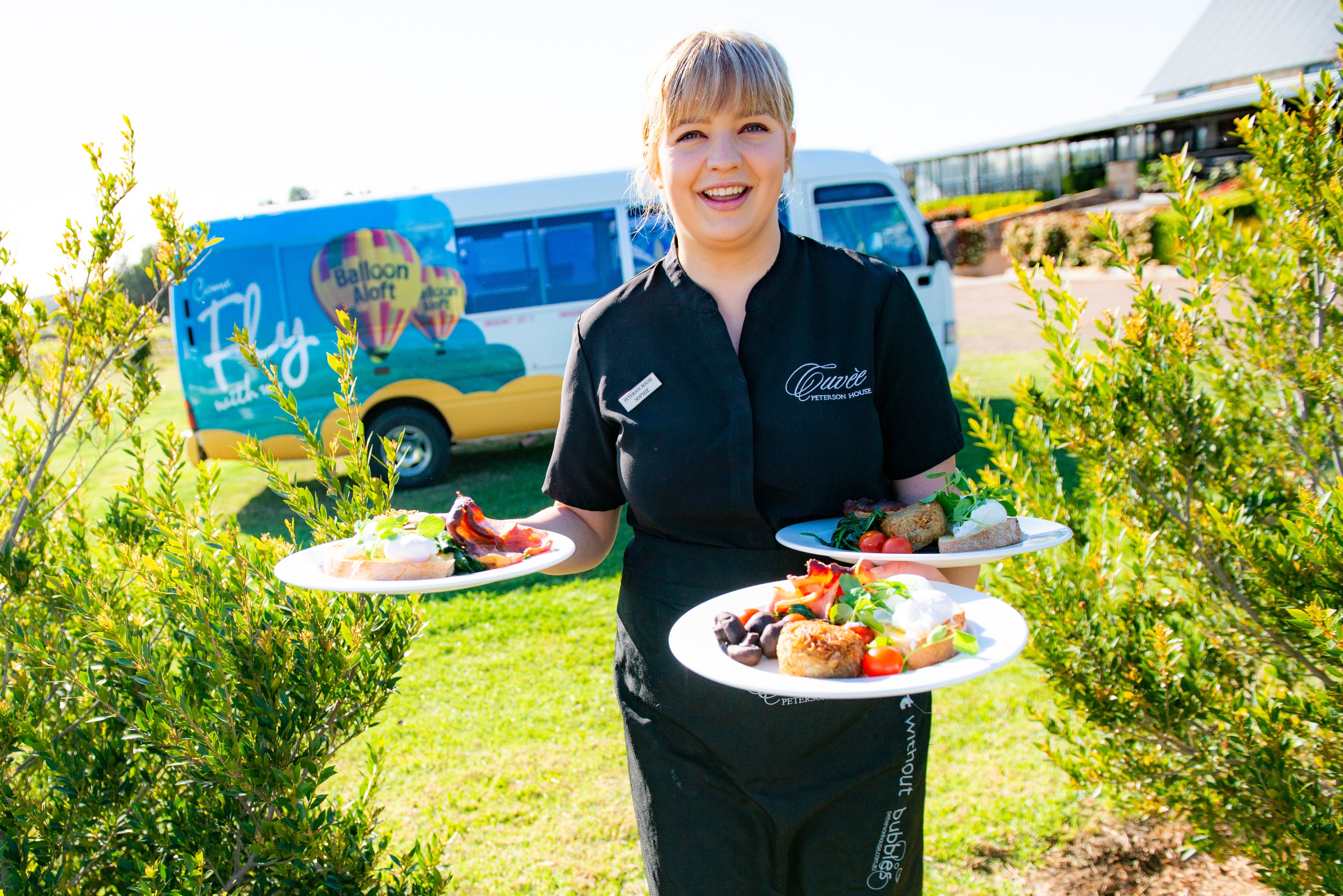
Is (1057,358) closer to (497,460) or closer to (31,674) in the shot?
(31,674)

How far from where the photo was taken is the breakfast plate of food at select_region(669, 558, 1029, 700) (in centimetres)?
147

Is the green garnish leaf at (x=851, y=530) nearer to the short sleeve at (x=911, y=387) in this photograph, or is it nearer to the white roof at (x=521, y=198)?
the short sleeve at (x=911, y=387)

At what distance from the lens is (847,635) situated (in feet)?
5.27

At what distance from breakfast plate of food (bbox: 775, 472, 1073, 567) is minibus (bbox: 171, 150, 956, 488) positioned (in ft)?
26.5

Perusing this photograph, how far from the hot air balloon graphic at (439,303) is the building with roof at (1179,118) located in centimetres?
2698

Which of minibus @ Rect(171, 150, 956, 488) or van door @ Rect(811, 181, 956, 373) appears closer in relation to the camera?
minibus @ Rect(171, 150, 956, 488)

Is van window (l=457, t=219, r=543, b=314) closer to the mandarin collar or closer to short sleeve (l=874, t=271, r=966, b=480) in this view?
the mandarin collar

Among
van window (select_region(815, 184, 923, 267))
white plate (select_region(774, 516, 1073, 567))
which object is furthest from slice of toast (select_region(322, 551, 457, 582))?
van window (select_region(815, 184, 923, 267))

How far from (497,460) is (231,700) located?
9738mm

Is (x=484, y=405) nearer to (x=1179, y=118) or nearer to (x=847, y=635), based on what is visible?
(x=847, y=635)

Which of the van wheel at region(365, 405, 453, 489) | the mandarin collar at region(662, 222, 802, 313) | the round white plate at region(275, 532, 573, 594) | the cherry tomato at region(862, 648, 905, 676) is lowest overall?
the van wheel at region(365, 405, 453, 489)

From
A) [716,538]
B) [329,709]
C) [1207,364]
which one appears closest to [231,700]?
[329,709]

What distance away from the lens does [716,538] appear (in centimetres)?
201

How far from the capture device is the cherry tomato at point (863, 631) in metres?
1.65
